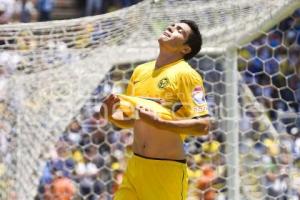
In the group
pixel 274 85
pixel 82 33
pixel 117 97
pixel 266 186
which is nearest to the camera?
pixel 117 97

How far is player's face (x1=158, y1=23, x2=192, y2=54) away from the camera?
286cm

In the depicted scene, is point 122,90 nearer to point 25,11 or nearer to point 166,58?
point 166,58

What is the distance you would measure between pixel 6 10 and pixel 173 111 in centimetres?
533

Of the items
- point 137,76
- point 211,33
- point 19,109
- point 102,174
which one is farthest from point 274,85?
point 137,76

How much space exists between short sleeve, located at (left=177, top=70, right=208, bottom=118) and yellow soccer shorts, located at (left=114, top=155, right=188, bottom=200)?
221 millimetres

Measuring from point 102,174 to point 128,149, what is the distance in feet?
1.00

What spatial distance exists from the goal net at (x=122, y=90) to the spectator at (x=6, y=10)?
8.07ft

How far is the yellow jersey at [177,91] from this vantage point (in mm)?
2754

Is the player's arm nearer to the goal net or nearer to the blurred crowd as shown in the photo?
the goal net

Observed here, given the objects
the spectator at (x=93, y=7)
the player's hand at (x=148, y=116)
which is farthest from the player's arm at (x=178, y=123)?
the spectator at (x=93, y=7)

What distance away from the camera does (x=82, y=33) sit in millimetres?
4652

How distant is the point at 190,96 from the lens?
2.77 meters

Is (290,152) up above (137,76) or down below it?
below

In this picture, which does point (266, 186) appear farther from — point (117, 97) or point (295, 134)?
point (117, 97)
